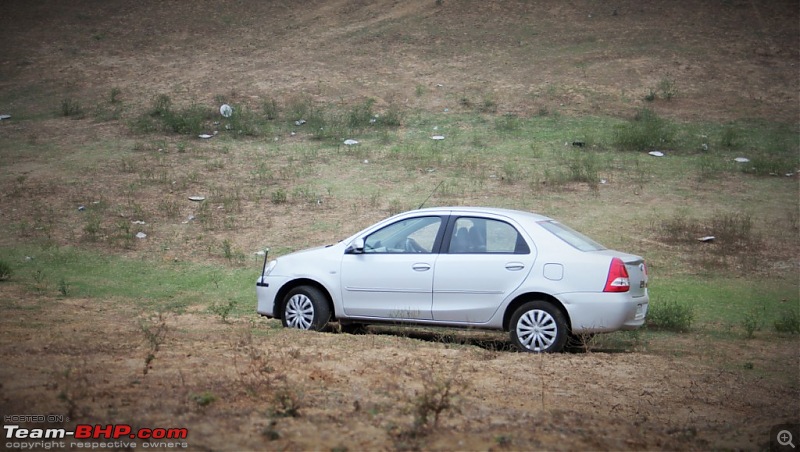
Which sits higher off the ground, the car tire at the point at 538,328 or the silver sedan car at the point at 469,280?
the silver sedan car at the point at 469,280


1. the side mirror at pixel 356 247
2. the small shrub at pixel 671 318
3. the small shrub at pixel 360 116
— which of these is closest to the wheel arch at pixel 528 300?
the side mirror at pixel 356 247

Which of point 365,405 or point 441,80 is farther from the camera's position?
point 441,80

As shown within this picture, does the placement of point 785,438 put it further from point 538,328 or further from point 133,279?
point 133,279

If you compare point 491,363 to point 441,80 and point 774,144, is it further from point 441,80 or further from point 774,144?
point 441,80

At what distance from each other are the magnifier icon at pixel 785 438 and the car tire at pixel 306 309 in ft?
15.8

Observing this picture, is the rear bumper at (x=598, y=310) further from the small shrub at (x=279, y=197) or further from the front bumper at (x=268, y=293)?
the small shrub at (x=279, y=197)

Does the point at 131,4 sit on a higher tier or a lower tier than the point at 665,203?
higher

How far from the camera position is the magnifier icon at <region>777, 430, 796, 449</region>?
568 centimetres

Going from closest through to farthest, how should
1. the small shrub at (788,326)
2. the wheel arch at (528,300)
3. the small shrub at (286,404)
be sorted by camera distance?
the small shrub at (286,404)
the wheel arch at (528,300)
the small shrub at (788,326)

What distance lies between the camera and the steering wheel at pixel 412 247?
29.6 feet

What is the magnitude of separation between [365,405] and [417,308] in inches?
120

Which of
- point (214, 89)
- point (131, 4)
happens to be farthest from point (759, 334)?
point (131, 4)

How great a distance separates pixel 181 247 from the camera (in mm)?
14289

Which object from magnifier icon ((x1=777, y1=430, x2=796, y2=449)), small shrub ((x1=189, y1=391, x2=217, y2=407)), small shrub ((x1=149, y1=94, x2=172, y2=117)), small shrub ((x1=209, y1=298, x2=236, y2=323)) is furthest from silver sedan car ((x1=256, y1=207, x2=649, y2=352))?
small shrub ((x1=149, y1=94, x2=172, y2=117))
